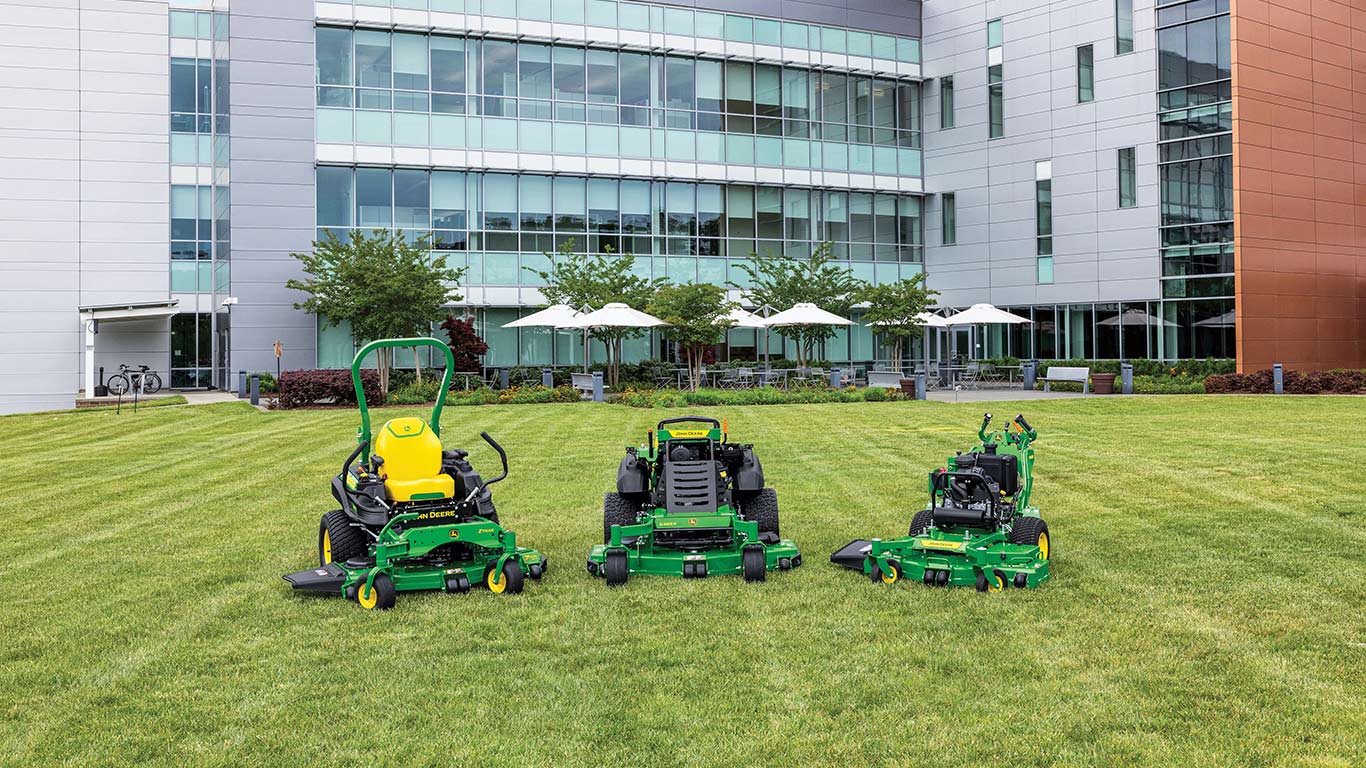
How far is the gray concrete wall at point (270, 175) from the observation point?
34875 millimetres

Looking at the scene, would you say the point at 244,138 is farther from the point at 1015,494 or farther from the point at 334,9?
the point at 1015,494

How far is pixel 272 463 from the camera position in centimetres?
1675

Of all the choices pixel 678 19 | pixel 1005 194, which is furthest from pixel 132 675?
pixel 1005 194

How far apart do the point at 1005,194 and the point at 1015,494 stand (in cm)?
3681

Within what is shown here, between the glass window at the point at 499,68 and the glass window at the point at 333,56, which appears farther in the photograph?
the glass window at the point at 499,68

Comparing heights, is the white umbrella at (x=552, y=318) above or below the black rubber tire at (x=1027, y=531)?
above

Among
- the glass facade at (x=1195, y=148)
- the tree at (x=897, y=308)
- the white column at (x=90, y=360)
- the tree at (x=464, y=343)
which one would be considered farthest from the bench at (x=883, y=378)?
the white column at (x=90, y=360)

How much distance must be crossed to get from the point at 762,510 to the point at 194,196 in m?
36.3

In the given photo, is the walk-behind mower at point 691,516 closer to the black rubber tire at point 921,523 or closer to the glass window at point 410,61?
the black rubber tire at point 921,523

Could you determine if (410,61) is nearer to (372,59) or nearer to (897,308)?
(372,59)

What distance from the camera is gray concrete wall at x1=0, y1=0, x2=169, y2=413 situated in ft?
126

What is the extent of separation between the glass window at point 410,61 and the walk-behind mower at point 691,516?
30430 millimetres

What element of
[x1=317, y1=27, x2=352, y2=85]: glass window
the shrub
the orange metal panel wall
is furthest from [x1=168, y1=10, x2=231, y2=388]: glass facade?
the orange metal panel wall

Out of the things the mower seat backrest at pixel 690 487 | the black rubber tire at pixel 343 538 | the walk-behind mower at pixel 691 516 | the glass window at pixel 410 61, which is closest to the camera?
the black rubber tire at pixel 343 538
